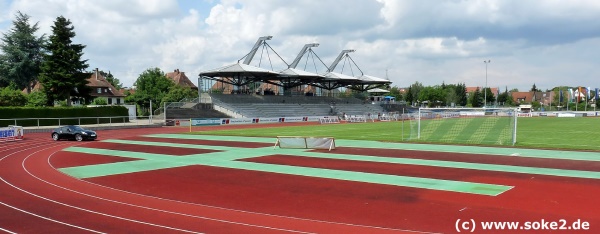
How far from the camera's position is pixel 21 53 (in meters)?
67.9

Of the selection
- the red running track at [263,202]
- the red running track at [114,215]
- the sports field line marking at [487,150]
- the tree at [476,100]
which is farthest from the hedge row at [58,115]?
the tree at [476,100]

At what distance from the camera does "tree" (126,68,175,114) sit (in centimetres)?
8831

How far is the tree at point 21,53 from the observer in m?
67.6

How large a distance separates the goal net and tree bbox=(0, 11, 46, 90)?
57.8 meters

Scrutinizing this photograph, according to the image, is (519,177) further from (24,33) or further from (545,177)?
(24,33)

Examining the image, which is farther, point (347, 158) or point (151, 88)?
point (151, 88)

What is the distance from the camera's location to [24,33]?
68.8m

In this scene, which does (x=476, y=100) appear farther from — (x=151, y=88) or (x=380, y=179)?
(x=380, y=179)

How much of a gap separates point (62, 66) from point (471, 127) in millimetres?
51714

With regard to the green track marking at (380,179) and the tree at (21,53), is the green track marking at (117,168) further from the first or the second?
the tree at (21,53)

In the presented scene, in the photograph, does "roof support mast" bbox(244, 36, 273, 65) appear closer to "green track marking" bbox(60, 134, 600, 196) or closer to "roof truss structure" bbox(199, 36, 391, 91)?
"roof truss structure" bbox(199, 36, 391, 91)

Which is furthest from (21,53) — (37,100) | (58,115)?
(58,115)

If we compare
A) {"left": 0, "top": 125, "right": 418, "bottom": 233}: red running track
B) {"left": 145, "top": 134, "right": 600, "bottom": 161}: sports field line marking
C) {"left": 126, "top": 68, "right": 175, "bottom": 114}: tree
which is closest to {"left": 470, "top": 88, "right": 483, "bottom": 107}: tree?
{"left": 126, "top": 68, "right": 175, "bottom": 114}: tree

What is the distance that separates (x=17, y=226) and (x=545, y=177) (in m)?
16.1
